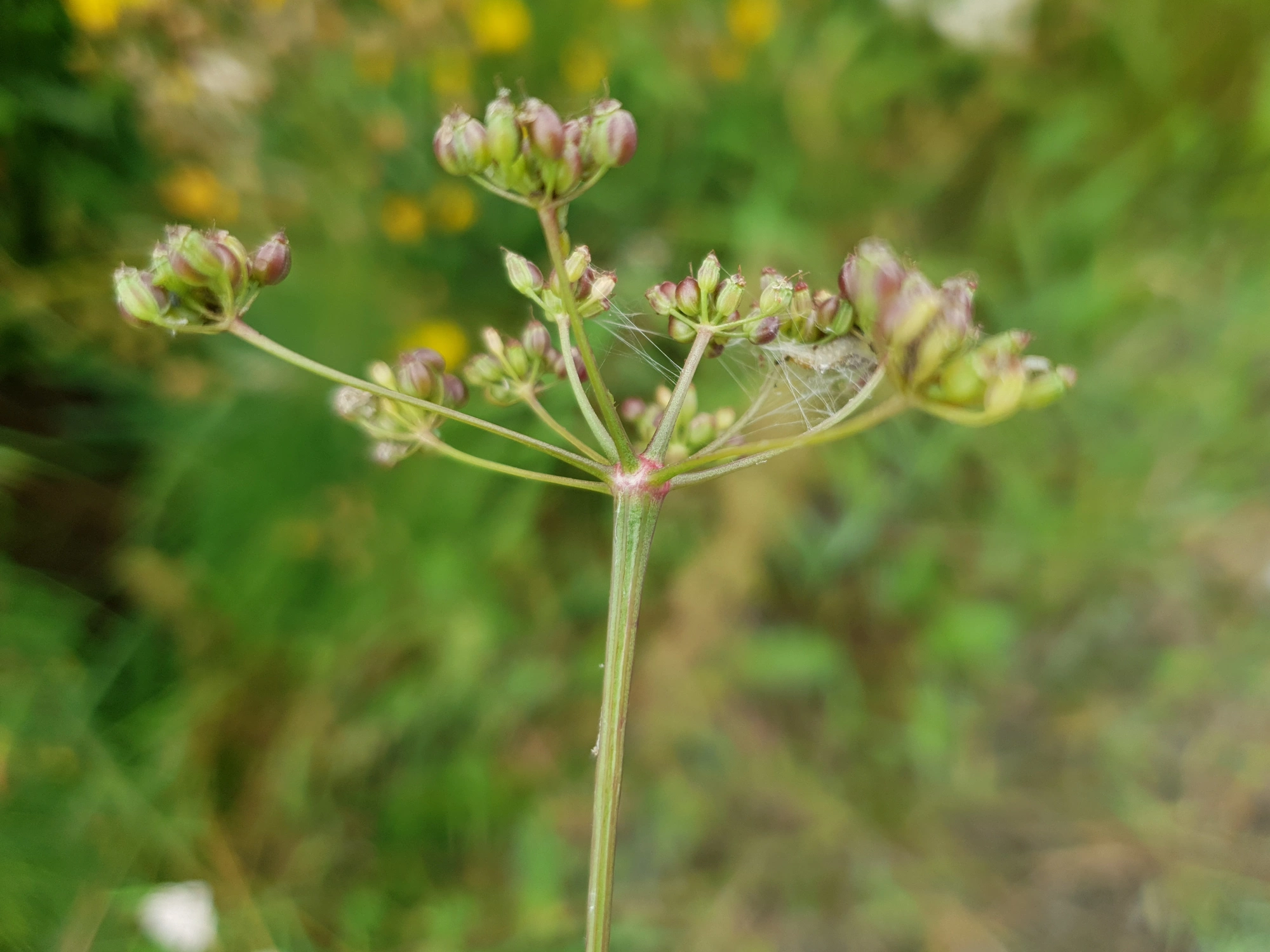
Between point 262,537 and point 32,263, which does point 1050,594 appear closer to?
point 262,537

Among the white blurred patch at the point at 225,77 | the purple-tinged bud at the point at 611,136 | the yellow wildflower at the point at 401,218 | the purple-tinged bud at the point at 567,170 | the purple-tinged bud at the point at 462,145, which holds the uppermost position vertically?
the white blurred patch at the point at 225,77

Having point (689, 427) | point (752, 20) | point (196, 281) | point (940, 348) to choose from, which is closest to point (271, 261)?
point (196, 281)

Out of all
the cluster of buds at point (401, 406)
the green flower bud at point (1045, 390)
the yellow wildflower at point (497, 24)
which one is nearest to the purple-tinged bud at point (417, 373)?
the cluster of buds at point (401, 406)

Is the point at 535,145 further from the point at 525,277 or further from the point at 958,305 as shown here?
the point at 958,305

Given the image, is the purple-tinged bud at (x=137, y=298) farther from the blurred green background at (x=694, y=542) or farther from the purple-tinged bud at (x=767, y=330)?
the blurred green background at (x=694, y=542)

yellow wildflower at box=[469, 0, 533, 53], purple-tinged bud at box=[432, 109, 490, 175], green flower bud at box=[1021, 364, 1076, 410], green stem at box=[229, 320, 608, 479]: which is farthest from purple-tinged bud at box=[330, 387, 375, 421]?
yellow wildflower at box=[469, 0, 533, 53]

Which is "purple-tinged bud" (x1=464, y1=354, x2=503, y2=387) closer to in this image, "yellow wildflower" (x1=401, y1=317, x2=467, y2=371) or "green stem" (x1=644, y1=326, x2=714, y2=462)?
"green stem" (x1=644, y1=326, x2=714, y2=462)
